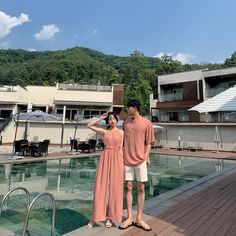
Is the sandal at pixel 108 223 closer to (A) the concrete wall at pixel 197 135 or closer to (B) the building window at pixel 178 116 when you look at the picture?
(A) the concrete wall at pixel 197 135

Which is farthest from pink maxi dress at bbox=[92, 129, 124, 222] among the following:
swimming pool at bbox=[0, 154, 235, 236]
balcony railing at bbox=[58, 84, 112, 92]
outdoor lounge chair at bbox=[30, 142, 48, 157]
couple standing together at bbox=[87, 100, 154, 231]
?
balcony railing at bbox=[58, 84, 112, 92]

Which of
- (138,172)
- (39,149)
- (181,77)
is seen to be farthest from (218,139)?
(138,172)

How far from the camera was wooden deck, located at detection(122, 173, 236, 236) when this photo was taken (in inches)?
145

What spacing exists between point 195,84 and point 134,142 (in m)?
27.4

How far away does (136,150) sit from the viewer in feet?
12.2

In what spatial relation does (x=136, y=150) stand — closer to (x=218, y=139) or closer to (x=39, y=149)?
(x=39, y=149)

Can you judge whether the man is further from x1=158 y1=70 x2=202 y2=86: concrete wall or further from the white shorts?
x1=158 y1=70 x2=202 y2=86: concrete wall

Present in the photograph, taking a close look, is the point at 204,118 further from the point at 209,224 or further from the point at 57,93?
the point at 209,224

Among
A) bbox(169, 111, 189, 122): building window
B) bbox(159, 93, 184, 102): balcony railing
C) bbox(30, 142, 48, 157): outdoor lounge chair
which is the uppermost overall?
bbox(159, 93, 184, 102): balcony railing

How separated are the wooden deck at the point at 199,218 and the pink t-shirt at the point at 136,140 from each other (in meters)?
1.00

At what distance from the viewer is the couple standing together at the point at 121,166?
12.2 feet

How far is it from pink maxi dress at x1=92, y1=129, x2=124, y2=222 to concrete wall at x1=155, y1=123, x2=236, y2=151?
17406mm

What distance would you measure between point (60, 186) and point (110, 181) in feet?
15.9

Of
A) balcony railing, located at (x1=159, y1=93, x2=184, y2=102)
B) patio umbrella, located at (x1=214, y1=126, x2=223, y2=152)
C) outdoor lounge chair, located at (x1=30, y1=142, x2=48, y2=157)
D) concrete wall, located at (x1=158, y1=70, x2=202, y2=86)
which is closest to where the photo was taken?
outdoor lounge chair, located at (x1=30, y1=142, x2=48, y2=157)
